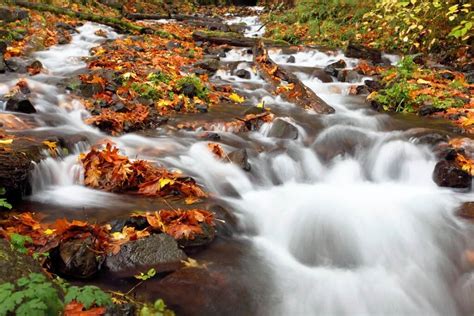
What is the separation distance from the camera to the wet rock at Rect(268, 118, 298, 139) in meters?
6.71

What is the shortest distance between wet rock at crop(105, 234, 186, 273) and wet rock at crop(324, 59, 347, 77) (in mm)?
8725

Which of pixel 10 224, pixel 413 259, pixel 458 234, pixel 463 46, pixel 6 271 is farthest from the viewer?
pixel 463 46

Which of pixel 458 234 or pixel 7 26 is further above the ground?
pixel 7 26

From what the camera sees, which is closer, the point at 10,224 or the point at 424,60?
the point at 10,224

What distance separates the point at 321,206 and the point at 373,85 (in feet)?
19.1

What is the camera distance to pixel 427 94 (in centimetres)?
828

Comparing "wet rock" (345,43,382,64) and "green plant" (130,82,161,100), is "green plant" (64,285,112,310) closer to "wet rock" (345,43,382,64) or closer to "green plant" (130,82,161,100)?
"green plant" (130,82,161,100)

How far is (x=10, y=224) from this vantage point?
348cm

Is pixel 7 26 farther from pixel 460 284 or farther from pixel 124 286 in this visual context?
pixel 460 284

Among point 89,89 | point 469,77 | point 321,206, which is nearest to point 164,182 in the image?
point 321,206

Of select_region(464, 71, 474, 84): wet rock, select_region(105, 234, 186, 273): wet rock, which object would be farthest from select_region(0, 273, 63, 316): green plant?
select_region(464, 71, 474, 84): wet rock

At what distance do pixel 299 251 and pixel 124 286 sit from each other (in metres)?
1.79

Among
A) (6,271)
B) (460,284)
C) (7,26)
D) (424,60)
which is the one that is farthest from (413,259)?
(7,26)

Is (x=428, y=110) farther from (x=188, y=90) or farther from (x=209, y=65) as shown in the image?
(x=209, y=65)
